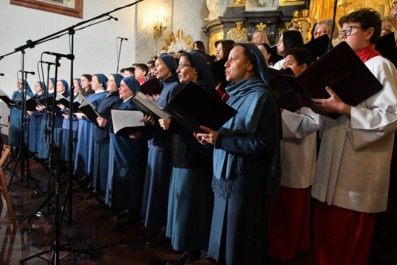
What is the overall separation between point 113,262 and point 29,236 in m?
1.12

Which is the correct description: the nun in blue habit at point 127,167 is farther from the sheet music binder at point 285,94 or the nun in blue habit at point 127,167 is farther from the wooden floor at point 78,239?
the sheet music binder at point 285,94

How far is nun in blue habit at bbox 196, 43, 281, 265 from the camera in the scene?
81.7 inches

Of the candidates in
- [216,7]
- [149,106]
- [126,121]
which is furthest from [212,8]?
[149,106]

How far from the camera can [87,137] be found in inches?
222

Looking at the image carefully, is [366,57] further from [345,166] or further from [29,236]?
[29,236]

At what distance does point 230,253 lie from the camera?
2.14 m

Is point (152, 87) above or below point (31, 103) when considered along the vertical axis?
above

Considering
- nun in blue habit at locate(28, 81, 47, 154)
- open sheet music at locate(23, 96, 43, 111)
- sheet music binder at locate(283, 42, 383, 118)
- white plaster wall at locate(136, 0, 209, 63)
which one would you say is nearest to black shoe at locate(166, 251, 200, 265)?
sheet music binder at locate(283, 42, 383, 118)

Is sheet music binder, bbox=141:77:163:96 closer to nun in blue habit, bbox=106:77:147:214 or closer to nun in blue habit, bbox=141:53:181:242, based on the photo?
nun in blue habit, bbox=106:77:147:214

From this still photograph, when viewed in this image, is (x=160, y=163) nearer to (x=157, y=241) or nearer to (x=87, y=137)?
(x=157, y=241)

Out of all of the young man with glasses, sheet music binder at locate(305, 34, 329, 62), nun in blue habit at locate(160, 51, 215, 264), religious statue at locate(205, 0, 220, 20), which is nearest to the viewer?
the young man with glasses

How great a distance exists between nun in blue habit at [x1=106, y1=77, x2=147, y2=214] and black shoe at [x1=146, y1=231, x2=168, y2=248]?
60cm

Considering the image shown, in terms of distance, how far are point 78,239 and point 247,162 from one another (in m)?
2.20

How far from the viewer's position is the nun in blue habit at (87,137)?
5.30 meters
